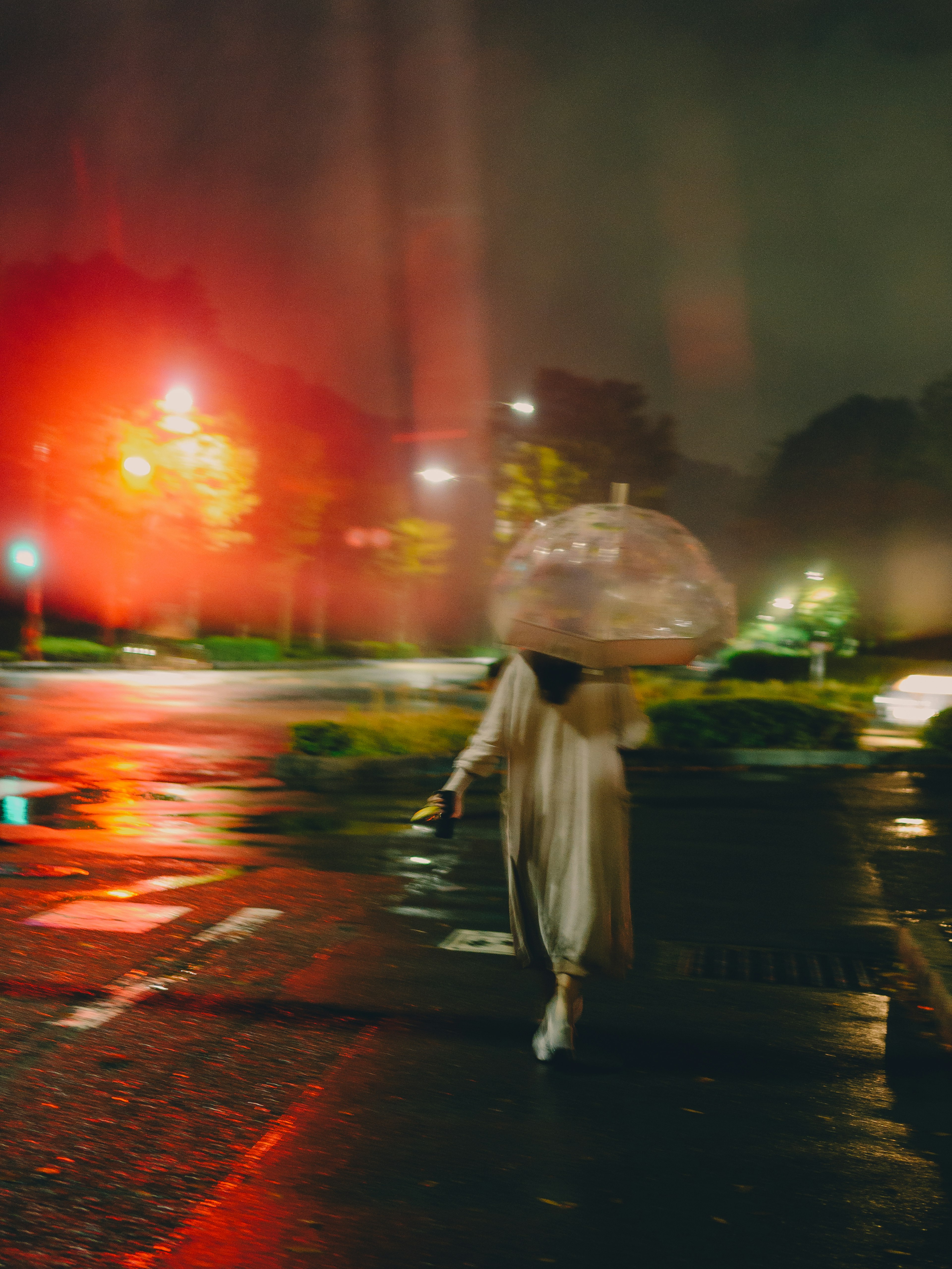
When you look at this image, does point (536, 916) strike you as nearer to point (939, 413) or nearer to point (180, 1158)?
point (180, 1158)

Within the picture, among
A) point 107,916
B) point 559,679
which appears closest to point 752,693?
point 107,916

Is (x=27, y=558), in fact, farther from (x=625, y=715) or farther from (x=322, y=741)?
(x=625, y=715)

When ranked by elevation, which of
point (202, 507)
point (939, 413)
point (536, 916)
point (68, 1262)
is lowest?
point (68, 1262)

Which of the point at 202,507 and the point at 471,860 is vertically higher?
the point at 202,507

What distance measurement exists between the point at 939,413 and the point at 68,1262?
153 ft

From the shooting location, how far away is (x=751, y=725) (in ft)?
56.6

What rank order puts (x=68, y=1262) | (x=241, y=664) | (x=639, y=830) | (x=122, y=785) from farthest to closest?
Answer: (x=241, y=664)
(x=122, y=785)
(x=639, y=830)
(x=68, y=1262)

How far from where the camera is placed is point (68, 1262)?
10.7 ft

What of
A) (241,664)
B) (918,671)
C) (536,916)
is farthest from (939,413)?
(536,916)

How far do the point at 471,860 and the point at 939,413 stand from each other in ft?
134

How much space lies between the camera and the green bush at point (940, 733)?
17.3m

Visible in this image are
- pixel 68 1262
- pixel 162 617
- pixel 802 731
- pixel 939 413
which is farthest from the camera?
pixel 162 617

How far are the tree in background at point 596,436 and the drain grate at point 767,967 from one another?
36679mm

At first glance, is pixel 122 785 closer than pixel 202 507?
Yes
